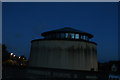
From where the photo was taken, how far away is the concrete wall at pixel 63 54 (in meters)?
24.1

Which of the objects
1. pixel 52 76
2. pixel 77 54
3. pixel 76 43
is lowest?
pixel 52 76

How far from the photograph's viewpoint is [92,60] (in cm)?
2656

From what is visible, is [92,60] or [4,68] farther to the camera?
[92,60]

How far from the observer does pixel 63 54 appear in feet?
79.3

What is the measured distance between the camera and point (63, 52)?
24203mm

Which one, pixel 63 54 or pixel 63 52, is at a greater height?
pixel 63 52

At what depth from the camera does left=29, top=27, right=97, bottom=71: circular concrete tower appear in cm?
2411

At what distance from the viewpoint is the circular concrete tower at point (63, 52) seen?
949 inches

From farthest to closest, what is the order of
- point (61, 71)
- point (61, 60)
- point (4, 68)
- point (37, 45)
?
point (37, 45)
point (61, 60)
point (4, 68)
point (61, 71)

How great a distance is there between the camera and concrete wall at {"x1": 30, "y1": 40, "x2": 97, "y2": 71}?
2409cm

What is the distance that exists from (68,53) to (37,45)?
15.5 feet

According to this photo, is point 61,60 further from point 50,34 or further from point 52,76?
point 52,76

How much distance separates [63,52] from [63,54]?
271mm

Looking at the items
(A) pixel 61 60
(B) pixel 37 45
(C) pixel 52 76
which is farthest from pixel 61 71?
(B) pixel 37 45
